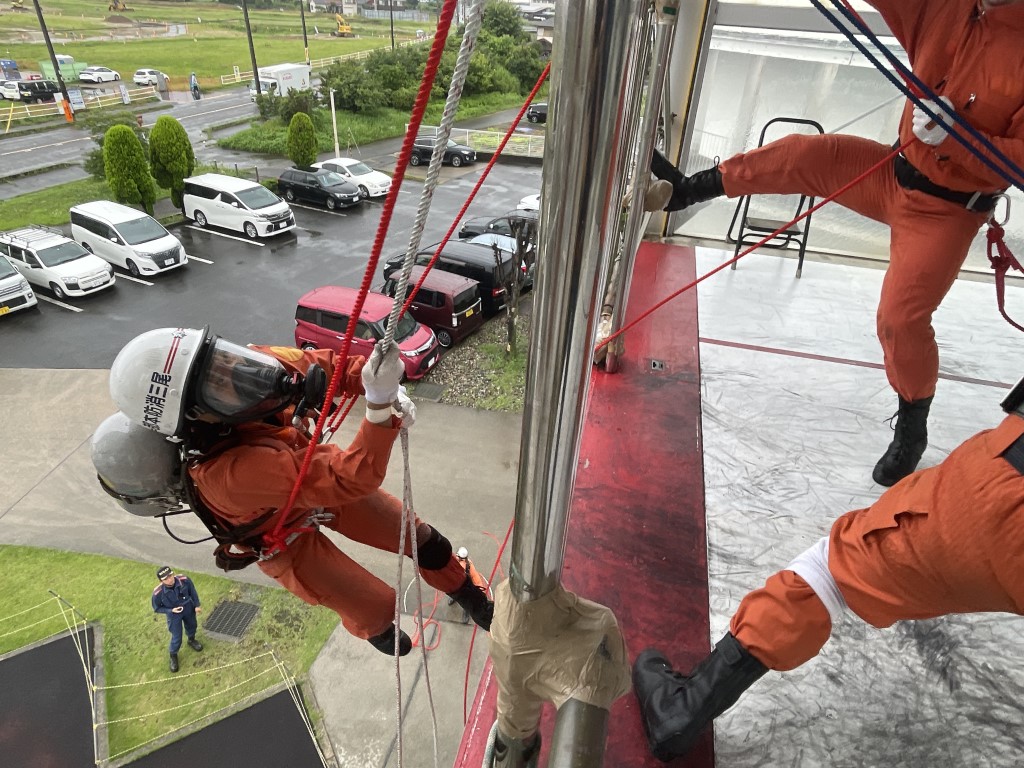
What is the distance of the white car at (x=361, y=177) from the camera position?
16.3 meters

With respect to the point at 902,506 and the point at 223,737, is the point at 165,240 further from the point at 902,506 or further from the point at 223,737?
the point at 902,506

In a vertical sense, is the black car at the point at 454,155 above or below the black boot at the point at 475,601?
below

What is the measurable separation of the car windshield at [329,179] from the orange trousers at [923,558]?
15.9 meters

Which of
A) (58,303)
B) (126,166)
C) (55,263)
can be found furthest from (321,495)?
(126,166)

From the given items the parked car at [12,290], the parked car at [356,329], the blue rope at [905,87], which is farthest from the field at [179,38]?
the blue rope at [905,87]

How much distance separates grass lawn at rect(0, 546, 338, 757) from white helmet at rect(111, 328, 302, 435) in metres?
3.45

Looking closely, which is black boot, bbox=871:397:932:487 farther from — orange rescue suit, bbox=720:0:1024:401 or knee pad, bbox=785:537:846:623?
knee pad, bbox=785:537:846:623

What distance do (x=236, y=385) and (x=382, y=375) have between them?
0.55 metres

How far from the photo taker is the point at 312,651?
16.0 ft

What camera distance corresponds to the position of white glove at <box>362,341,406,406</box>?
1685 mm

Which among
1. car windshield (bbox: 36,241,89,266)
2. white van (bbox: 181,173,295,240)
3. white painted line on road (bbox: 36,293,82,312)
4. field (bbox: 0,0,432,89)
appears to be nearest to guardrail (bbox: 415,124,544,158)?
white van (bbox: 181,173,295,240)

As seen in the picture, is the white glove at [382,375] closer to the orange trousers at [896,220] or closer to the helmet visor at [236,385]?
the helmet visor at [236,385]

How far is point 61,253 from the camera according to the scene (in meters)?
10.8

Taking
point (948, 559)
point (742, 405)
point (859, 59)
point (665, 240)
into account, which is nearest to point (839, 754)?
point (948, 559)
